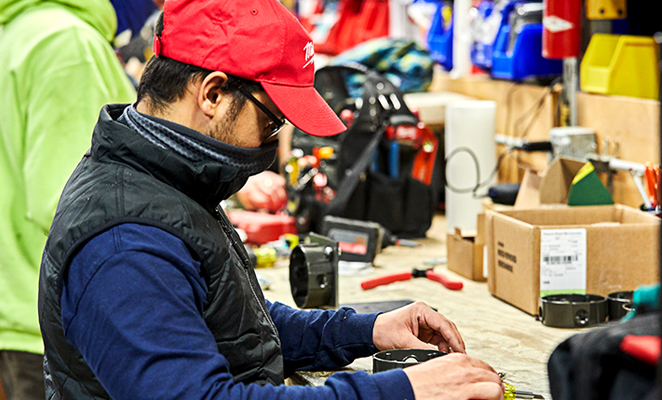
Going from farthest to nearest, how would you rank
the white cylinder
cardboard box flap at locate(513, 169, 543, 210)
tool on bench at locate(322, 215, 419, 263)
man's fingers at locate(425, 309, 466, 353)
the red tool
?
the white cylinder → tool on bench at locate(322, 215, 419, 263) → cardboard box flap at locate(513, 169, 543, 210) → the red tool → man's fingers at locate(425, 309, 466, 353)

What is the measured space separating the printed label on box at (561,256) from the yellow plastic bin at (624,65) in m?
0.76

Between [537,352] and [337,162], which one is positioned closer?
[537,352]

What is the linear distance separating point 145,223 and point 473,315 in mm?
1071

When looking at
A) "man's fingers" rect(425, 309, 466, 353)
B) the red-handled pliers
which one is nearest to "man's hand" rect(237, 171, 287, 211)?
the red-handled pliers

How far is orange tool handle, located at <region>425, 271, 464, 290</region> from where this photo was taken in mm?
2189

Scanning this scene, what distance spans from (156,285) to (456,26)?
3.22 metres

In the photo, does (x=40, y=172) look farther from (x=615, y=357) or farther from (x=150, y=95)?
(x=615, y=357)

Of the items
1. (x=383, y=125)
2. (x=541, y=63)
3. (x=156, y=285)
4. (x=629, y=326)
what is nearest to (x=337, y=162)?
(x=383, y=125)

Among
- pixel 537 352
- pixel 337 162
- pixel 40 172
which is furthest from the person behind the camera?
pixel 337 162

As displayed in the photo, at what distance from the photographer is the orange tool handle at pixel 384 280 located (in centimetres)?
224

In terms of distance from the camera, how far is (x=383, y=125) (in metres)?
2.88

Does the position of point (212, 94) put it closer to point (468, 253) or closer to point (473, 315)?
point (473, 315)

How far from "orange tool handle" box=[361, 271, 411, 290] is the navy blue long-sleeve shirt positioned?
107 cm

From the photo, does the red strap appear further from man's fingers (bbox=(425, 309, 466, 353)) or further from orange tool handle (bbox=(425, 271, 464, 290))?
orange tool handle (bbox=(425, 271, 464, 290))
